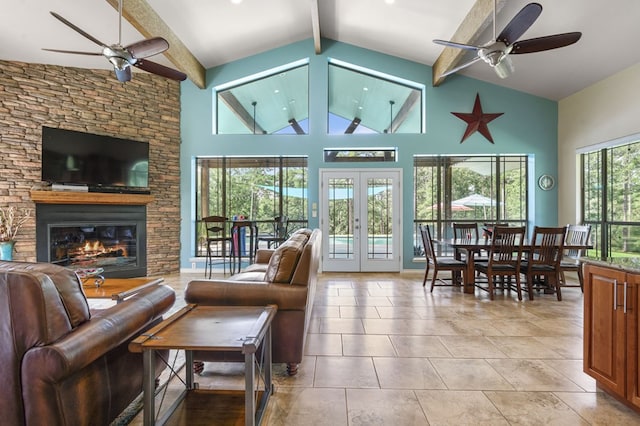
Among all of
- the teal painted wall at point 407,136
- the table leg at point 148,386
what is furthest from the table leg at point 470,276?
the table leg at point 148,386

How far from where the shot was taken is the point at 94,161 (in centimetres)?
552

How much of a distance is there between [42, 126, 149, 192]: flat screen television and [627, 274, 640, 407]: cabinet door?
254 inches

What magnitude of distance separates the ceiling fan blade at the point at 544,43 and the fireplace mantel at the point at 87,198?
19.1ft

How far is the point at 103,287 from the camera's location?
10.7ft

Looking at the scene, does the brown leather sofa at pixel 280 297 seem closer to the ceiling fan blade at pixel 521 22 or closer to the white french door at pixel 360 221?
the ceiling fan blade at pixel 521 22

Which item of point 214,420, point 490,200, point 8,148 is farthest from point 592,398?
point 8,148

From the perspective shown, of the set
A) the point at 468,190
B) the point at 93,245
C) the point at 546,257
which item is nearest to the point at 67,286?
the point at 93,245

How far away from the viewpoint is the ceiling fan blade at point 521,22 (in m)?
2.84

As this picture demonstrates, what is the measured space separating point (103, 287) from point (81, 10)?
365 centimetres

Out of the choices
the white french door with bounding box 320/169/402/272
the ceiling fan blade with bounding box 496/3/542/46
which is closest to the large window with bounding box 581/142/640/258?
the white french door with bounding box 320/169/402/272

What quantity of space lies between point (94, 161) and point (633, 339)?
6.71 m

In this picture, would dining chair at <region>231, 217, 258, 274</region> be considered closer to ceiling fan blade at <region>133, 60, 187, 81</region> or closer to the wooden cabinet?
ceiling fan blade at <region>133, 60, 187, 81</region>

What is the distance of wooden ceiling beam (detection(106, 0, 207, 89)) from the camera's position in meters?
→ 4.17

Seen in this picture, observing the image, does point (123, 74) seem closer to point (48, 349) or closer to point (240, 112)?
point (240, 112)
